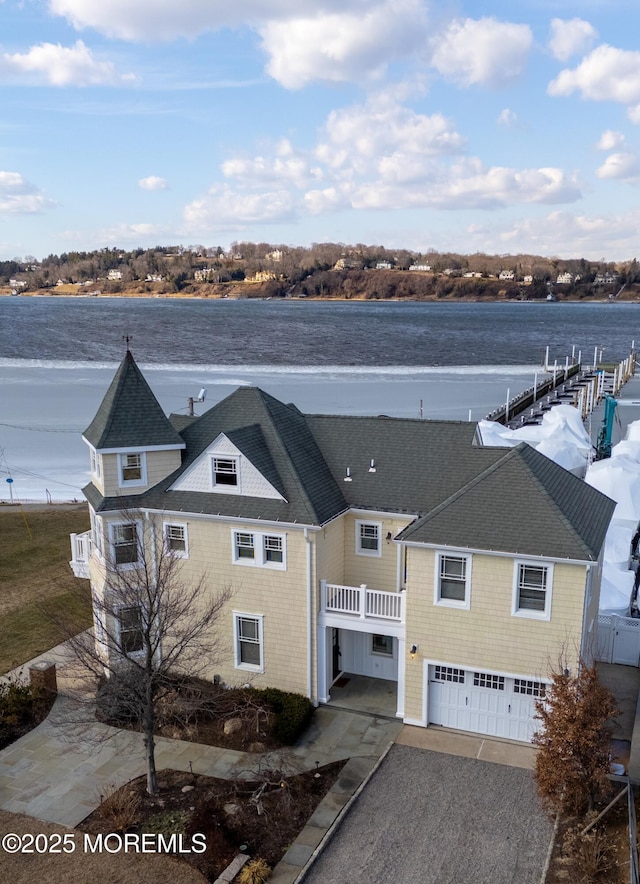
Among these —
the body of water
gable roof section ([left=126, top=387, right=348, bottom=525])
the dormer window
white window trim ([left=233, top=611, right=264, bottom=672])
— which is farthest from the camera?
the body of water

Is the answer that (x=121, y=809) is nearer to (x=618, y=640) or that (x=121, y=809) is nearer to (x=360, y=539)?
(x=360, y=539)

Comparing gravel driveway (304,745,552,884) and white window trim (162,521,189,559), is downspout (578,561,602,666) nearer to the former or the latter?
gravel driveway (304,745,552,884)

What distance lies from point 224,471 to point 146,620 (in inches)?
190

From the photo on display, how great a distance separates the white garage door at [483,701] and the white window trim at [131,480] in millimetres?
9423

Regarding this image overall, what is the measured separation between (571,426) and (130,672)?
31550mm

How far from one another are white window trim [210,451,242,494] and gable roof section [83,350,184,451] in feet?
5.07

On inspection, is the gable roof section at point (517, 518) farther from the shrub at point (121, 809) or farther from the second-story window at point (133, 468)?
the shrub at point (121, 809)

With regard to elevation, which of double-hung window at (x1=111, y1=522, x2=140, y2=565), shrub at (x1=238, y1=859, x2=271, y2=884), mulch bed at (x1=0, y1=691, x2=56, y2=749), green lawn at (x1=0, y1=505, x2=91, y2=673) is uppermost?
double-hung window at (x1=111, y1=522, x2=140, y2=565)

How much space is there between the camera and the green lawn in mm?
24781

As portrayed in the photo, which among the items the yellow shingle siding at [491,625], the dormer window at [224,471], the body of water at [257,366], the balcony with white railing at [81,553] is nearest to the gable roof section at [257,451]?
the dormer window at [224,471]

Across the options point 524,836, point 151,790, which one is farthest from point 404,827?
point 151,790

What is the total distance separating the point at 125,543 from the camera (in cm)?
2144

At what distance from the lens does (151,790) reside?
55.2 feet

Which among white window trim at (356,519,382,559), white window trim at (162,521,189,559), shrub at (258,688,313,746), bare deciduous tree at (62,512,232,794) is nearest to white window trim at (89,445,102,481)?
bare deciduous tree at (62,512,232,794)
